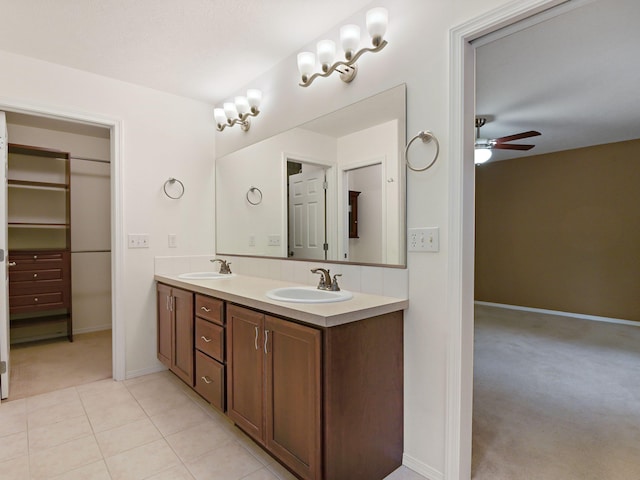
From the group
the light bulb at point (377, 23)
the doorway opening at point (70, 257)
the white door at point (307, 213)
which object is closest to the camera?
the light bulb at point (377, 23)

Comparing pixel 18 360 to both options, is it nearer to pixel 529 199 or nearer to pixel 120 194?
pixel 120 194

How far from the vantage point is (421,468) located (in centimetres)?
157

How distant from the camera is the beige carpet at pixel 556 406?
64.9 inches

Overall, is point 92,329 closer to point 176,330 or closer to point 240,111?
point 176,330

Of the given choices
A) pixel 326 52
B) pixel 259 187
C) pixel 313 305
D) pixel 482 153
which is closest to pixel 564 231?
pixel 482 153

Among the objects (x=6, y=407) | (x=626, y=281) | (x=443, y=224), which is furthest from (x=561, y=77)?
(x=6, y=407)

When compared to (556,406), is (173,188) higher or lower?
higher

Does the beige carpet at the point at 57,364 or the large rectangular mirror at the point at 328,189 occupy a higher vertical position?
the large rectangular mirror at the point at 328,189

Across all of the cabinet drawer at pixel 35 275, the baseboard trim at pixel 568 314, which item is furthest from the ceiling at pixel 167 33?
the baseboard trim at pixel 568 314

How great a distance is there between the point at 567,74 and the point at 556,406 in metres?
2.40

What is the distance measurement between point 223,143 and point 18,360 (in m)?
2.68

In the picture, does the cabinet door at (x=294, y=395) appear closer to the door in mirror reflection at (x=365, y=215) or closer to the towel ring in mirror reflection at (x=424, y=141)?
the door in mirror reflection at (x=365, y=215)

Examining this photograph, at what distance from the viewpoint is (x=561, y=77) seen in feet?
8.70

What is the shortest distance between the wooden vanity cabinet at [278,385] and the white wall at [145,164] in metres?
1.31
